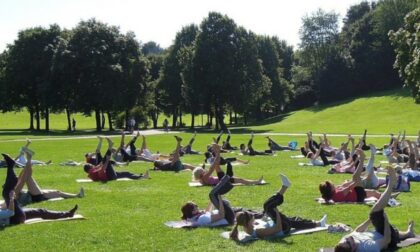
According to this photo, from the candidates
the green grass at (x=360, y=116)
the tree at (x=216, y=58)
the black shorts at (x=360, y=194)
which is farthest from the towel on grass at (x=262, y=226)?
the tree at (x=216, y=58)

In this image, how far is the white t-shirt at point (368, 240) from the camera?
10.4 metres

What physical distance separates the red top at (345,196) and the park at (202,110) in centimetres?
62

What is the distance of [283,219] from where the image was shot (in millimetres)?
12758

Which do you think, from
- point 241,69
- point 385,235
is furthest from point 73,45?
point 385,235

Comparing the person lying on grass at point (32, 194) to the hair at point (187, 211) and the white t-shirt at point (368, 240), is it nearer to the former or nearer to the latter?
the hair at point (187, 211)

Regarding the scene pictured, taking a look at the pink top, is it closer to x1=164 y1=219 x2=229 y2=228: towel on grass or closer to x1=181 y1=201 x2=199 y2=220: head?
x1=181 y1=201 x2=199 y2=220: head

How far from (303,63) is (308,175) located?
302 ft

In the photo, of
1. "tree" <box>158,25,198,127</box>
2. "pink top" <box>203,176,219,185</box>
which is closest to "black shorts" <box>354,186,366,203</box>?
"pink top" <box>203,176,219,185</box>

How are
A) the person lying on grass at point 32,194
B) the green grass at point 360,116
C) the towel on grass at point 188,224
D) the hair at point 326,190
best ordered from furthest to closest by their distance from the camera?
the green grass at point 360,116 → the person lying on grass at point 32,194 → the hair at point 326,190 → the towel on grass at point 188,224

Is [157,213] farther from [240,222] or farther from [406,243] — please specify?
[406,243]

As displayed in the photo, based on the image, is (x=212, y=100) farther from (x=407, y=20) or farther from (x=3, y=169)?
(x=3, y=169)

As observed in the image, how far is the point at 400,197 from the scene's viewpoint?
57.3 ft

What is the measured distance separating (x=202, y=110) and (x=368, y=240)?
6648 cm

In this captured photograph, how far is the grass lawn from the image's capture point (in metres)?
11.9
